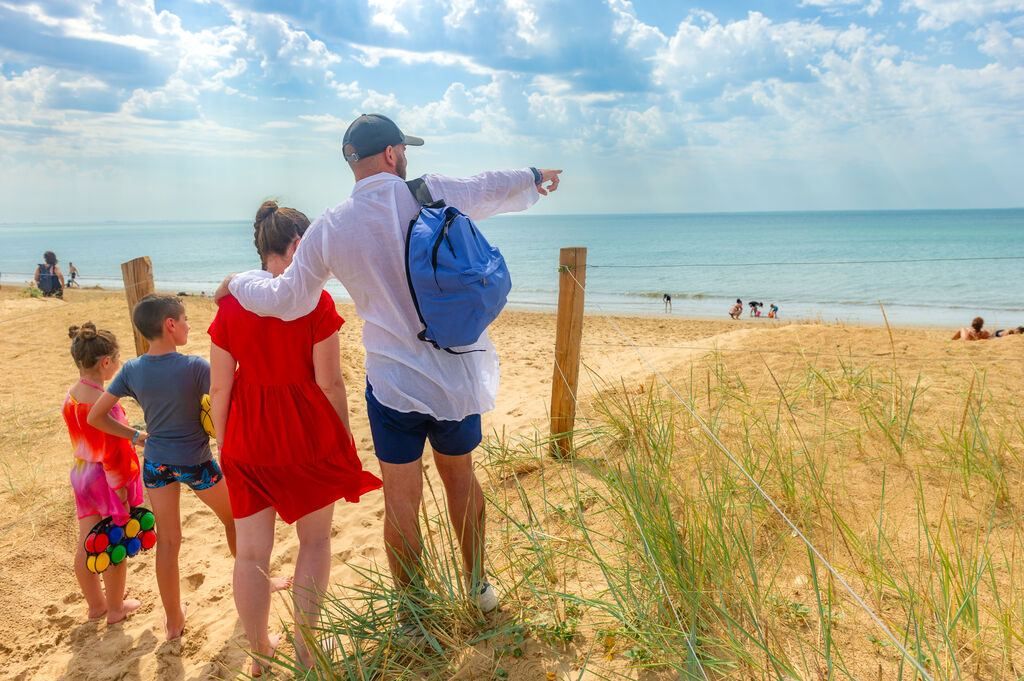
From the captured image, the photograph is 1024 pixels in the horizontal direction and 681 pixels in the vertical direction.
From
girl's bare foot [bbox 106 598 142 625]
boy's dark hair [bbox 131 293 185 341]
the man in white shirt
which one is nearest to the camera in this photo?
the man in white shirt

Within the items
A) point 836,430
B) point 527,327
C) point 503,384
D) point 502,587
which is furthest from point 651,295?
point 502,587

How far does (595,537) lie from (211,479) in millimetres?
1692

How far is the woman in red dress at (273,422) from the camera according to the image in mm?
1931

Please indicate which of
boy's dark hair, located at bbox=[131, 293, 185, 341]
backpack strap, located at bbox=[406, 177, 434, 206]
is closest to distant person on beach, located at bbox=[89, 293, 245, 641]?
boy's dark hair, located at bbox=[131, 293, 185, 341]

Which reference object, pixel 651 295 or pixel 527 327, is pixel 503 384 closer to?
pixel 527 327

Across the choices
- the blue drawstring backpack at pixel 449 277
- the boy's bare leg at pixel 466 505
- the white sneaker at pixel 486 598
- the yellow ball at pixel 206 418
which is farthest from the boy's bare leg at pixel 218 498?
the blue drawstring backpack at pixel 449 277

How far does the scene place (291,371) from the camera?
1969mm

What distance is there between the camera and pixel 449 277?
1714 mm

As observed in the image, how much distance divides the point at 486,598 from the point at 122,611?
181cm

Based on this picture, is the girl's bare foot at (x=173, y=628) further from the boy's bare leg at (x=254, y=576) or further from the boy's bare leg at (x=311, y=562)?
the boy's bare leg at (x=311, y=562)

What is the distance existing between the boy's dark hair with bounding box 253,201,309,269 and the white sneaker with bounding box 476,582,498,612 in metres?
1.35

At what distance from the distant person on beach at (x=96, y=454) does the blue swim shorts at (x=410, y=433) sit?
119cm

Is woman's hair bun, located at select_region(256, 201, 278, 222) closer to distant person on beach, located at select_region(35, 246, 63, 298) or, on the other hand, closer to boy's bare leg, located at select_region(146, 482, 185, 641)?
boy's bare leg, located at select_region(146, 482, 185, 641)

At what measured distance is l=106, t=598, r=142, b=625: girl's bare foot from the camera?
8.55ft
